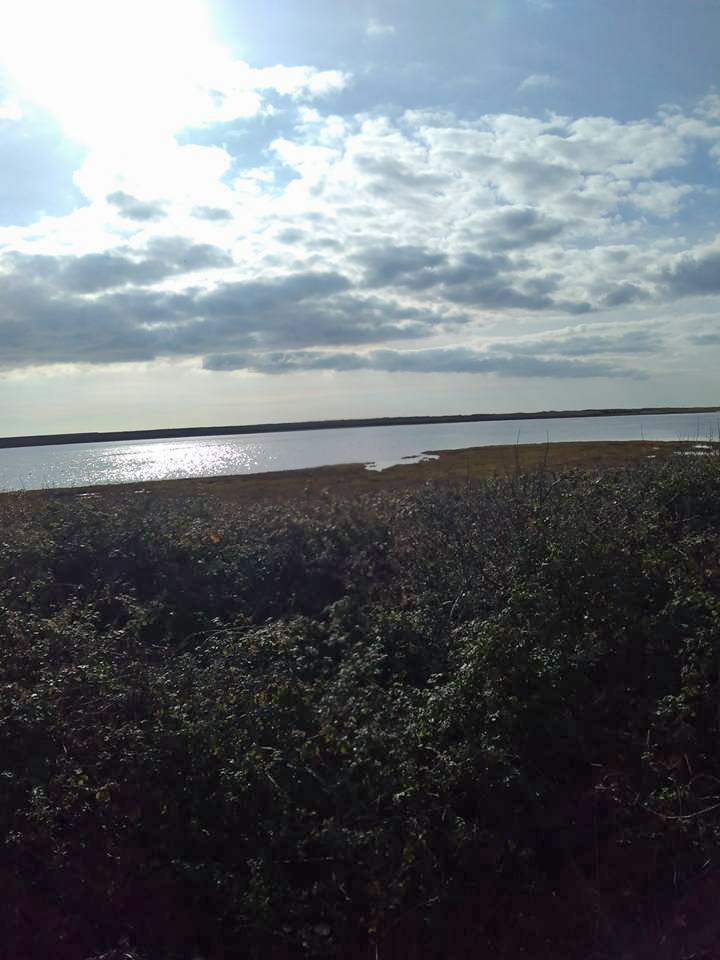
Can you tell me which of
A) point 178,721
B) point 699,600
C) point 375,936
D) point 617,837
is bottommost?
point 375,936

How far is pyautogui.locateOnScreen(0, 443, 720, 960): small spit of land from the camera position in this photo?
505 cm

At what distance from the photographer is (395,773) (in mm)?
5902

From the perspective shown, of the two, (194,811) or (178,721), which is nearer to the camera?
(194,811)

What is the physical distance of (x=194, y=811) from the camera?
582 cm

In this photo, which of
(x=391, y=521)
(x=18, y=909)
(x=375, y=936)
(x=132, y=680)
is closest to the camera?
(x=375, y=936)

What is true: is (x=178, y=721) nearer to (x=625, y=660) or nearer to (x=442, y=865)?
(x=442, y=865)

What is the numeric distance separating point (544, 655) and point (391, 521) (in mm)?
6134

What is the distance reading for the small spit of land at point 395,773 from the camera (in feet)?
16.6

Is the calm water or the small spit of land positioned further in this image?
the calm water

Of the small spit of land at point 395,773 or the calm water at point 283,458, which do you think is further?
the calm water at point 283,458

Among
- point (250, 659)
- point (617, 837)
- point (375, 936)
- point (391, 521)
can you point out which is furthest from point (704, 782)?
point (391, 521)

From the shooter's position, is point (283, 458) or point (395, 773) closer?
point (395, 773)

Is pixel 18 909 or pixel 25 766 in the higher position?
pixel 25 766

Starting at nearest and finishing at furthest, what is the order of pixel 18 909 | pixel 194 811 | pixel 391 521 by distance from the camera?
pixel 18 909 < pixel 194 811 < pixel 391 521
